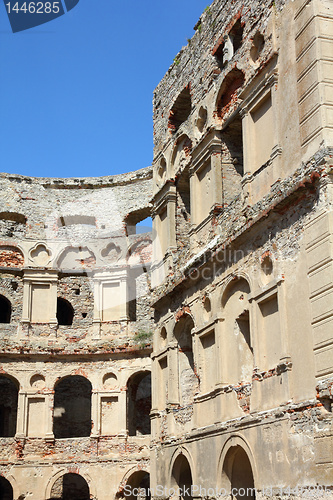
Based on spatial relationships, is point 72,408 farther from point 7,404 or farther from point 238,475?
point 238,475

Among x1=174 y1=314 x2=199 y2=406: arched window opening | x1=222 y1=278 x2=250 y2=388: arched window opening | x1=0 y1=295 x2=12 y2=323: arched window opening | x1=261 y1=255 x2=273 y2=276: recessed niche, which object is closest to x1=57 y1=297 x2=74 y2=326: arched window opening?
x1=0 y1=295 x2=12 y2=323: arched window opening

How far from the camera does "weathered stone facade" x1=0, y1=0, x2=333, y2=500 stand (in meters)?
9.27

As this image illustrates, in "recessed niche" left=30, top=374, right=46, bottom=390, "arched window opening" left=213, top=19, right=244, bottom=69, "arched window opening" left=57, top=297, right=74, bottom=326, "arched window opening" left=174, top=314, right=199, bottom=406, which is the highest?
"arched window opening" left=213, top=19, right=244, bottom=69

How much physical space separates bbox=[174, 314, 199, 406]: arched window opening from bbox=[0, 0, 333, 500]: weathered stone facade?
0.13 ft

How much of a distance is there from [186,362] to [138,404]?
31.1 ft

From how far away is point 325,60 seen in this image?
957 centimetres

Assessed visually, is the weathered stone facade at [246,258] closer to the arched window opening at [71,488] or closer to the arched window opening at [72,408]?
the arched window opening at [71,488]

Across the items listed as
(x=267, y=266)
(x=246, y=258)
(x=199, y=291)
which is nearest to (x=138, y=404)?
(x=199, y=291)

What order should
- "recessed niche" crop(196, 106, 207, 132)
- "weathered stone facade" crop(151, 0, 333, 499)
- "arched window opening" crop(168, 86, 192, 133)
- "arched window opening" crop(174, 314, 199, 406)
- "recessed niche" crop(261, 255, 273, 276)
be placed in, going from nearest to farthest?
1. "weathered stone facade" crop(151, 0, 333, 499)
2. "recessed niche" crop(261, 255, 273, 276)
3. "arched window opening" crop(174, 314, 199, 406)
4. "recessed niche" crop(196, 106, 207, 132)
5. "arched window opening" crop(168, 86, 192, 133)

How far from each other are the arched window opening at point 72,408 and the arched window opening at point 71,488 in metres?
1.41

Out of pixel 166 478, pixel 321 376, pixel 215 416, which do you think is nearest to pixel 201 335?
pixel 215 416

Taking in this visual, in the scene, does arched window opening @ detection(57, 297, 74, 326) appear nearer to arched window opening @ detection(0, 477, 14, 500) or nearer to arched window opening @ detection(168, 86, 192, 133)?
arched window opening @ detection(0, 477, 14, 500)

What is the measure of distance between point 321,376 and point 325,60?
444 cm

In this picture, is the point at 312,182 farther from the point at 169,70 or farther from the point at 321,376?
the point at 169,70
